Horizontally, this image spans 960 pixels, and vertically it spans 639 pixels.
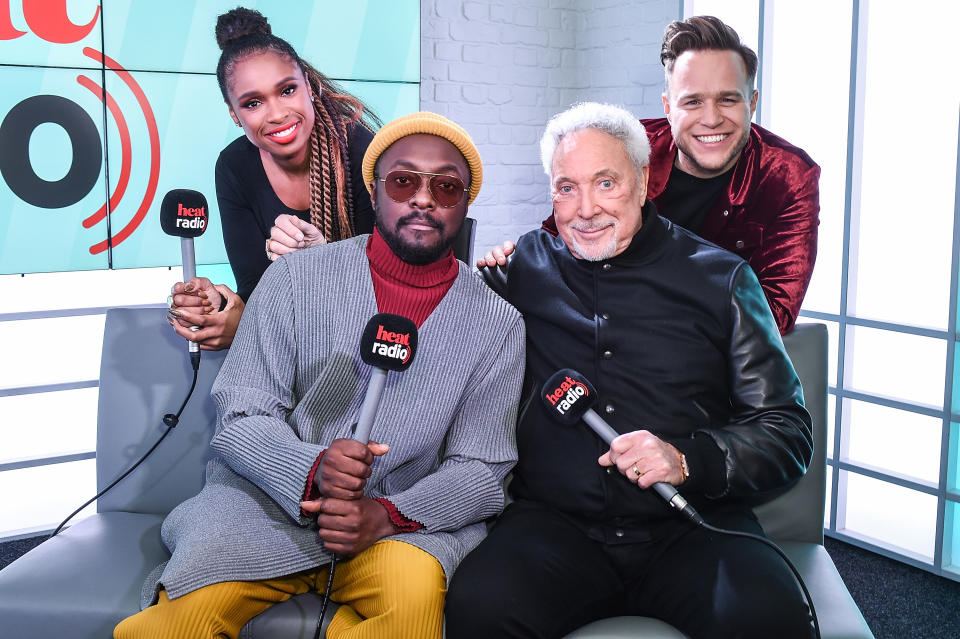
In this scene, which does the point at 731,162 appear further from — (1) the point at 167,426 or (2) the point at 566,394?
(1) the point at 167,426

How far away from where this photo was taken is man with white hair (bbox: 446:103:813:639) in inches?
65.6

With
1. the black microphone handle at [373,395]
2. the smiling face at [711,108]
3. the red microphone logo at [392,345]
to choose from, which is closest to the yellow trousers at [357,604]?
the black microphone handle at [373,395]

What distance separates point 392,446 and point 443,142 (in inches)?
28.4

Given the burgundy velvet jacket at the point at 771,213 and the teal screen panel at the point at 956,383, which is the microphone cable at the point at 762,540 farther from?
the teal screen panel at the point at 956,383

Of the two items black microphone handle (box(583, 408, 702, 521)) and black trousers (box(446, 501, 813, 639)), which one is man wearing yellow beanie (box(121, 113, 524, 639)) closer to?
black trousers (box(446, 501, 813, 639))

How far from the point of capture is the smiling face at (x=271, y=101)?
2.43 metres

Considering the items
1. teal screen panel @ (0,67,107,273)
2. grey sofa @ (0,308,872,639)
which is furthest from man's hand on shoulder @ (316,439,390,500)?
teal screen panel @ (0,67,107,273)

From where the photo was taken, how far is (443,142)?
2.02 meters

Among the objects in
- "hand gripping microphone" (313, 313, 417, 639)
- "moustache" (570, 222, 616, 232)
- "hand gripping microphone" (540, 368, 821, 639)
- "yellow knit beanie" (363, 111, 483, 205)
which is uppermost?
"yellow knit beanie" (363, 111, 483, 205)

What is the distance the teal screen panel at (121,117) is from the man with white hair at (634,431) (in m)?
1.75

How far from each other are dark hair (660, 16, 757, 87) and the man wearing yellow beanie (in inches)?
31.7

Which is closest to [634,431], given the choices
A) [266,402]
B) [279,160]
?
[266,402]

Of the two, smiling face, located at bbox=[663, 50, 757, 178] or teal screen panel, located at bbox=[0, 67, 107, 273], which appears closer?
smiling face, located at bbox=[663, 50, 757, 178]

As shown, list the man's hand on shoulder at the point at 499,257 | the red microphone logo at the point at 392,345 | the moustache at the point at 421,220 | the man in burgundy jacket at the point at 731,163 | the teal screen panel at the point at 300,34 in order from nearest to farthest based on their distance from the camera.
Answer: the red microphone logo at the point at 392,345 → the moustache at the point at 421,220 → the man's hand on shoulder at the point at 499,257 → the man in burgundy jacket at the point at 731,163 → the teal screen panel at the point at 300,34
